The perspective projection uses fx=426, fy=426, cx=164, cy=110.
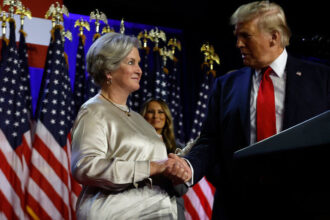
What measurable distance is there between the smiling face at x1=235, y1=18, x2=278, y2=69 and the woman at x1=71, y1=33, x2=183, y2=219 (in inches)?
21.9

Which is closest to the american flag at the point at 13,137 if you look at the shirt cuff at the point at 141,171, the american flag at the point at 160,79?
the american flag at the point at 160,79

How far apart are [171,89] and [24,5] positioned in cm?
218

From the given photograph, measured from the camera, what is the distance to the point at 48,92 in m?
4.81

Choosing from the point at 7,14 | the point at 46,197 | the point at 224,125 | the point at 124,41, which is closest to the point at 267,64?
the point at 224,125

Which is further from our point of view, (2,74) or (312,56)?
(312,56)

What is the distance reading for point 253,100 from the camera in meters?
1.77

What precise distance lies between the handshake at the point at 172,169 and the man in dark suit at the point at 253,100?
3 cm

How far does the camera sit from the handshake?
181 cm

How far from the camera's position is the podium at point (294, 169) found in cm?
81

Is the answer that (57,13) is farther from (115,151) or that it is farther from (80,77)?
(115,151)

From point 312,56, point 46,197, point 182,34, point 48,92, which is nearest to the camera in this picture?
point 46,197

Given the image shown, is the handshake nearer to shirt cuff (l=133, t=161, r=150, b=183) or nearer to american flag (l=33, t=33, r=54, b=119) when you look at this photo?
shirt cuff (l=133, t=161, r=150, b=183)

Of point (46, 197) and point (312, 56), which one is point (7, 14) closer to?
point (46, 197)

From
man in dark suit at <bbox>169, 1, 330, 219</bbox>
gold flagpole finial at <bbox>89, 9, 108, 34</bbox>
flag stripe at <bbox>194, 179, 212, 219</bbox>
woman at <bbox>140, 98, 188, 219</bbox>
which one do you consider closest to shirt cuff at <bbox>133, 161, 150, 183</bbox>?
man in dark suit at <bbox>169, 1, 330, 219</bbox>
